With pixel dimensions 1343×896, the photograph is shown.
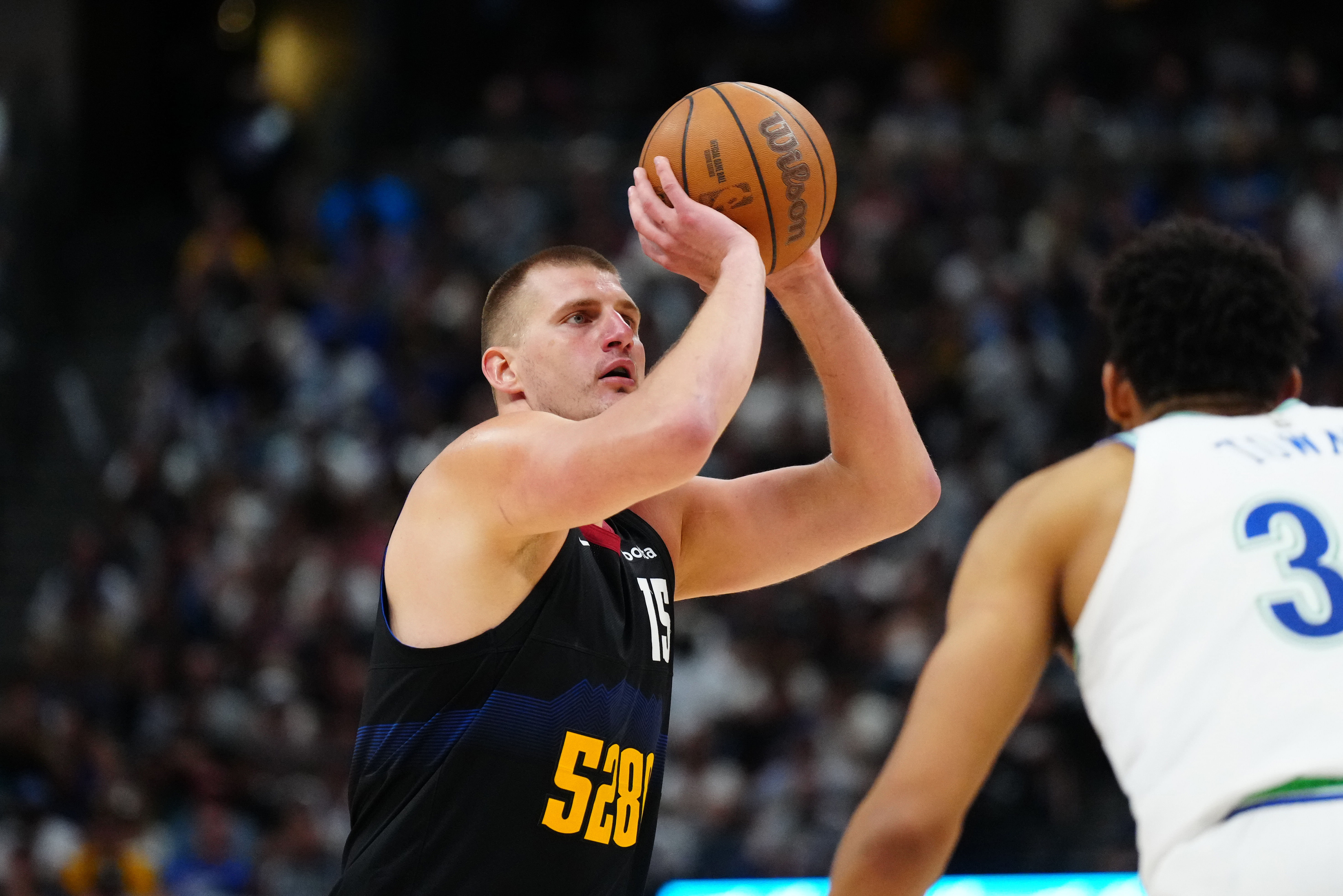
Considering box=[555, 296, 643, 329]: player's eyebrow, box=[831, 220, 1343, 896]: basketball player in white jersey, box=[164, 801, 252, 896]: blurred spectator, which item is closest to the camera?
box=[831, 220, 1343, 896]: basketball player in white jersey

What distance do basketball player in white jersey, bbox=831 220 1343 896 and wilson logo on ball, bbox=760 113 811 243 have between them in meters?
1.22

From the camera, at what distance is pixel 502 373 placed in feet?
12.5

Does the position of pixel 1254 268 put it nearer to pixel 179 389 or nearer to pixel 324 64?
pixel 179 389

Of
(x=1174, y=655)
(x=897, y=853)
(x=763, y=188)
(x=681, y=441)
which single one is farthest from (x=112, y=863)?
(x=1174, y=655)

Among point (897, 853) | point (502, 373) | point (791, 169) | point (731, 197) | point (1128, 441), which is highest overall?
point (791, 169)

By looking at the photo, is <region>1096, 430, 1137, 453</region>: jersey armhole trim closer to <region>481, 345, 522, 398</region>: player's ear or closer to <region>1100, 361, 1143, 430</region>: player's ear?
<region>1100, 361, 1143, 430</region>: player's ear

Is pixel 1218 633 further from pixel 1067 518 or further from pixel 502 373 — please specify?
pixel 502 373

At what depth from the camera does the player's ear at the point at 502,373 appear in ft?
12.4

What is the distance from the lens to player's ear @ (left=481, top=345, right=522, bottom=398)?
3.78 m

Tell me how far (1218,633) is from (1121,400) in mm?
601

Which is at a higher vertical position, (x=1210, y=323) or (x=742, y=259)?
(x=742, y=259)

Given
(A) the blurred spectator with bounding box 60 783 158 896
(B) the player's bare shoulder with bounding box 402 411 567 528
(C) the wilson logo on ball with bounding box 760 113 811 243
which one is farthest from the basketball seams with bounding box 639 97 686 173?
(A) the blurred spectator with bounding box 60 783 158 896

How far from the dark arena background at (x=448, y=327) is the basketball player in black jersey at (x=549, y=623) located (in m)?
5.75

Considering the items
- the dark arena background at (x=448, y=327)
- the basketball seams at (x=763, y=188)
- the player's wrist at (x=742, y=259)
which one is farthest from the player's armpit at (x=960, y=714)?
the dark arena background at (x=448, y=327)
